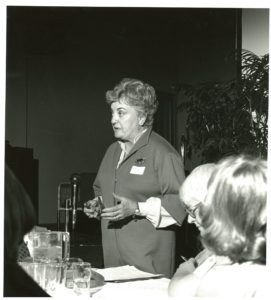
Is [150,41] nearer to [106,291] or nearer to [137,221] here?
[137,221]

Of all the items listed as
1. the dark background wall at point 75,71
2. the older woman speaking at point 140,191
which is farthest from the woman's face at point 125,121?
the dark background wall at point 75,71

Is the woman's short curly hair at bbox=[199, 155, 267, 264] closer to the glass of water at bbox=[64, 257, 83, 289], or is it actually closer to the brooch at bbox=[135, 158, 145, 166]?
the glass of water at bbox=[64, 257, 83, 289]

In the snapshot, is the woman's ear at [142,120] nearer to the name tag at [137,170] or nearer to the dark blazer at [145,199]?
the dark blazer at [145,199]

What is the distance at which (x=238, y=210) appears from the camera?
133 centimetres

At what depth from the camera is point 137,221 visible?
237 cm

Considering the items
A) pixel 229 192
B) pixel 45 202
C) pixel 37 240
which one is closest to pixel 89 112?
pixel 45 202

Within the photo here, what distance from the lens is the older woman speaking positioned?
7.58ft

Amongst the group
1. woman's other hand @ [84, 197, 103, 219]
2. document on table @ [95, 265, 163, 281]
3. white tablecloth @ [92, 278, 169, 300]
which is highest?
woman's other hand @ [84, 197, 103, 219]

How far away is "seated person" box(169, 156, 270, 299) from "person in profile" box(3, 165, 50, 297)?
0.46 m

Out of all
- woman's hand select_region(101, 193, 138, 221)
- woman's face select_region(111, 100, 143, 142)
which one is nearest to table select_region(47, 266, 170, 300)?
woman's hand select_region(101, 193, 138, 221)

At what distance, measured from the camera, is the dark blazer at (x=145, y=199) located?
2.35m

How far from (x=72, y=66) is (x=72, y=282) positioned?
4.04 m

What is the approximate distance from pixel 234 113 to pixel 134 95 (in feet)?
2.23

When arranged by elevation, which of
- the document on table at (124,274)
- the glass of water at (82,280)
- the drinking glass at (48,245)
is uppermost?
the drinking glass at (48,245)
